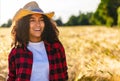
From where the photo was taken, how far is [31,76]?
4320mm

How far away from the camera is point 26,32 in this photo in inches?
173

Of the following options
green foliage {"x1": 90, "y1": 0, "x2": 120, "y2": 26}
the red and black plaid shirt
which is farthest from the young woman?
green foliage {"x1": 90, "y1": 0, "x2": 120, "y2": 26}

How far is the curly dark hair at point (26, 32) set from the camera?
4391 mm

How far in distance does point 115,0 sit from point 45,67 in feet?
126

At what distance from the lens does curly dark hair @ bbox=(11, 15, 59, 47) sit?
14.4 ft

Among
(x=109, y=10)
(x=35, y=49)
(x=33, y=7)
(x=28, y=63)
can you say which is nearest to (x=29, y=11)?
(x=33, y=7)

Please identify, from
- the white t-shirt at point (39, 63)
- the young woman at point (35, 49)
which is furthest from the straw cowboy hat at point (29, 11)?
the white t-shirt at point (39, 63)

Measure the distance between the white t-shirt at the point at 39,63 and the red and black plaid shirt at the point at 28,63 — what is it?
1.4 inches

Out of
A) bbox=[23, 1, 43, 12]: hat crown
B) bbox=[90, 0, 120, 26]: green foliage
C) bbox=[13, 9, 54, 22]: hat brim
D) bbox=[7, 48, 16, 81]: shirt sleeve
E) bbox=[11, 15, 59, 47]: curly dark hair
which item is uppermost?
bbox=[23, 1, 43, 12]: hat crown

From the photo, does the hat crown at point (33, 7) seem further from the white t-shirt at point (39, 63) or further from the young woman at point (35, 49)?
the white t-shirt at point (39, 63)

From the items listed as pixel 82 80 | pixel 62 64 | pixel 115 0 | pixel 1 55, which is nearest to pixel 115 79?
pixel 82 80

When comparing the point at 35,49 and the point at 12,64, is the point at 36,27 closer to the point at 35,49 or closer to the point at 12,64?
the point at 35,49

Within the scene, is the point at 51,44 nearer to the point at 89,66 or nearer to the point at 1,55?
the point at 89,66

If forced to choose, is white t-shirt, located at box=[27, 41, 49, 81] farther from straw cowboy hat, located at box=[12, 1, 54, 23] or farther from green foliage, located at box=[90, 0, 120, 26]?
green foliage, located at box=[90, 0, 120, 26]
